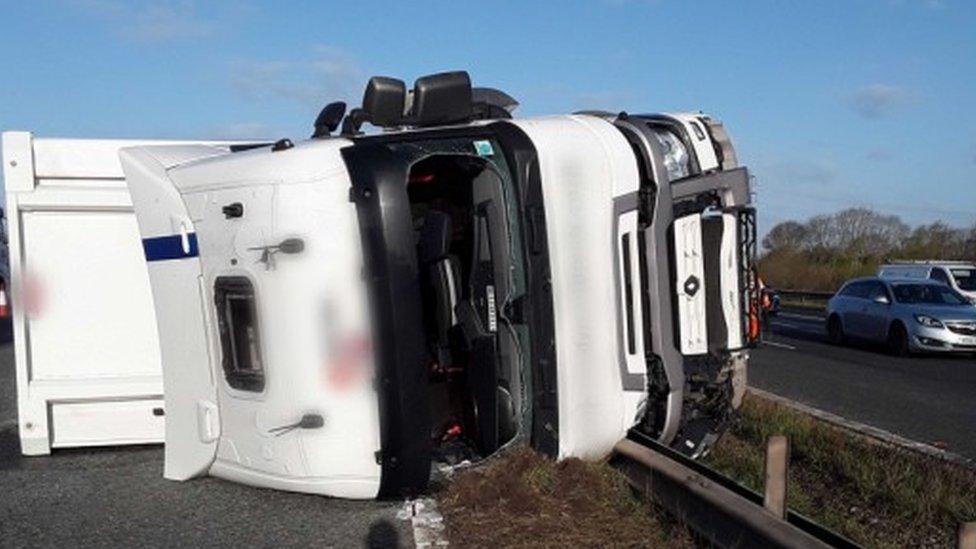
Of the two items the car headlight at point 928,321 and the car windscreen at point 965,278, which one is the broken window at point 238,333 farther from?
the car windscreen at point 965,278

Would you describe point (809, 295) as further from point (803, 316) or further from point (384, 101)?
point (384, 101)

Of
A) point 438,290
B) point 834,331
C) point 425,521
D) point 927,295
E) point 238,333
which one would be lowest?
point 834,331

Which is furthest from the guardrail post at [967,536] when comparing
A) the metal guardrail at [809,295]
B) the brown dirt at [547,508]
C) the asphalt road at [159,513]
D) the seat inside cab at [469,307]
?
the metal guardrail at [809,295]

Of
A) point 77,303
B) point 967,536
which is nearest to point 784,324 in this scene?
point 77,303

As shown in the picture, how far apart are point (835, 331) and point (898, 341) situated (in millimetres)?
2500

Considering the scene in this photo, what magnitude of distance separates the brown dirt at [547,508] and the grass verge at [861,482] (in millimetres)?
1153

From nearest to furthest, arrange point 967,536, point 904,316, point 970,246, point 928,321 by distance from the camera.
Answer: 1. point 967,536
2. point 928,321
3. point 904,316
4. point 970,246

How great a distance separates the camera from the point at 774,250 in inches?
2160

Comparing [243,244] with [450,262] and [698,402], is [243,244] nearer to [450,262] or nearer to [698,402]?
[450,262]

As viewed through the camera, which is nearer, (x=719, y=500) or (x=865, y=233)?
(x=719, y=500)

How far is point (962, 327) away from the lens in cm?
1755

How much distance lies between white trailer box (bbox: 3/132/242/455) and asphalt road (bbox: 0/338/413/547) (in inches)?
12.8

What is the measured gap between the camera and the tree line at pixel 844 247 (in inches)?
1946

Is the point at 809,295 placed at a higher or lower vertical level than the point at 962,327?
lower
